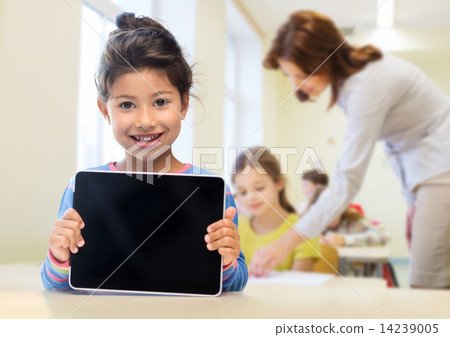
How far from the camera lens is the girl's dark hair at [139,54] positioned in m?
0.42

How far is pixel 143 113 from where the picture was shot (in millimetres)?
402

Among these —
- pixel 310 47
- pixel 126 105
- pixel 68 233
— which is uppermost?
pixel 310 47

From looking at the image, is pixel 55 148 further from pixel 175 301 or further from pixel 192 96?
pixel 175 301

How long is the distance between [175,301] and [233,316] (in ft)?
0.21

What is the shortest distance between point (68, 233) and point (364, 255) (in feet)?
4.20

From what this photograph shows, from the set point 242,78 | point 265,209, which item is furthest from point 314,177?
point 265,209

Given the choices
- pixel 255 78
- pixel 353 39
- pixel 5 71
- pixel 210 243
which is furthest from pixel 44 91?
pixel 353 39

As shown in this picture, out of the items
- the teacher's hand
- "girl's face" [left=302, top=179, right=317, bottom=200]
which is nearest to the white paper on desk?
the teacher's hand

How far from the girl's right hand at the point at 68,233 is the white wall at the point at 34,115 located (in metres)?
0.24

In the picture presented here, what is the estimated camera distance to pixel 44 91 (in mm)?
663

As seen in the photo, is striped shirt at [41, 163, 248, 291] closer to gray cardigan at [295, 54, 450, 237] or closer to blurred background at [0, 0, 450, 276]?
blurred background at [0, 0, 450, 276]

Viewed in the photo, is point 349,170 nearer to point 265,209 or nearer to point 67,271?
point 265,209

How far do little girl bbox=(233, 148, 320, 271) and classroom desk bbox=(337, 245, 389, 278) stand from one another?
0.23m

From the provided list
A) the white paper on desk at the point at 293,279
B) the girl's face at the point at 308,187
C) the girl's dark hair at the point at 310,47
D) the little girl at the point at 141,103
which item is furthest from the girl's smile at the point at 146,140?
the girl's face at the point at 308,187
